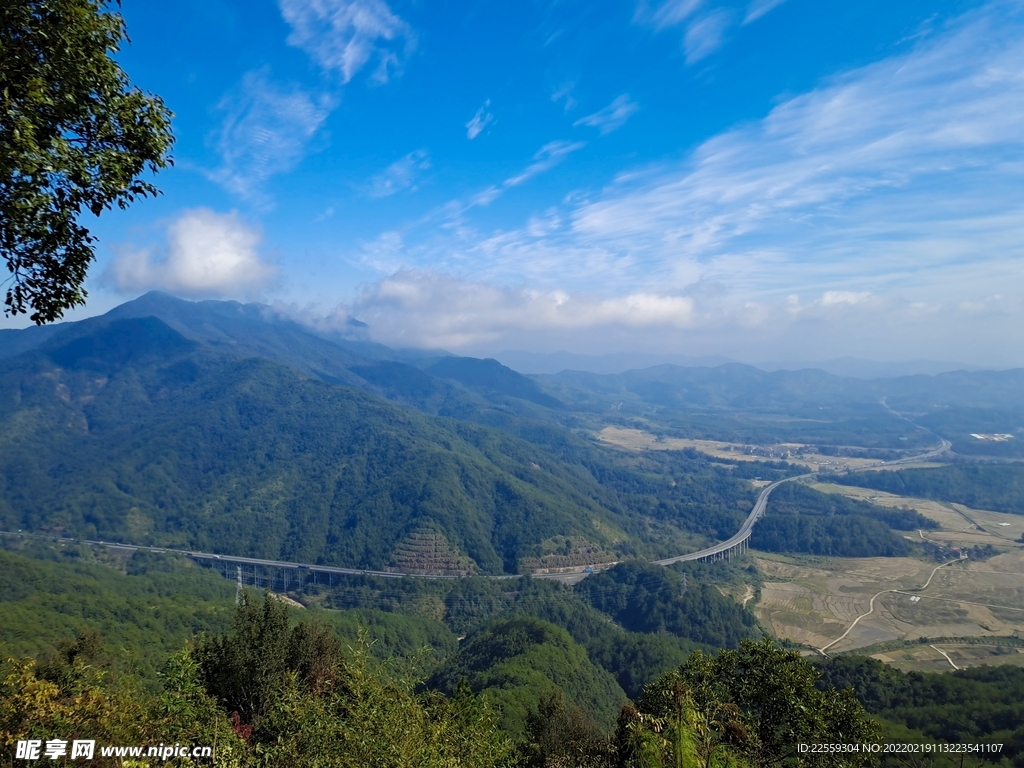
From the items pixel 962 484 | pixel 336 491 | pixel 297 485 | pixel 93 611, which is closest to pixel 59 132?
pixel 93 611

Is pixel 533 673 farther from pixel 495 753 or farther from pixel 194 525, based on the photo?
pixel 194 525

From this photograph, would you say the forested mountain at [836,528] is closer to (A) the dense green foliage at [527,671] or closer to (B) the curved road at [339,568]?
(B) the curved road at [339,568]

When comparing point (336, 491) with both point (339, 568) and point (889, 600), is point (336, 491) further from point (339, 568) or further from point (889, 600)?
point (889, 600)

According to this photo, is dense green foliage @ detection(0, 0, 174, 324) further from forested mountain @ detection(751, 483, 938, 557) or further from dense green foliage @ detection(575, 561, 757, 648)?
forested mountain @ detection(751, 483, 938, 557)

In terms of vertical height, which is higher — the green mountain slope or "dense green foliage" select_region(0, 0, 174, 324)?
"dense green foliage" select_region(0, 0, 174, 324)

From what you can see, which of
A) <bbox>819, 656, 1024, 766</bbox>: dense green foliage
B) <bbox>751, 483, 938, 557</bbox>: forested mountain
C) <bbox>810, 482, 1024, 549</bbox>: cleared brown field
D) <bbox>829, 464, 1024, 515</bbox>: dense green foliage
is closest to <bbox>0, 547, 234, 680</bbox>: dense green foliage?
<bbox>819, 656, 1024, 766</bbox>: dense green foliage

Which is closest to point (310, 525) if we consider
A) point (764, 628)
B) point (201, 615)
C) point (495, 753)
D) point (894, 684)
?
point (201, 615)
